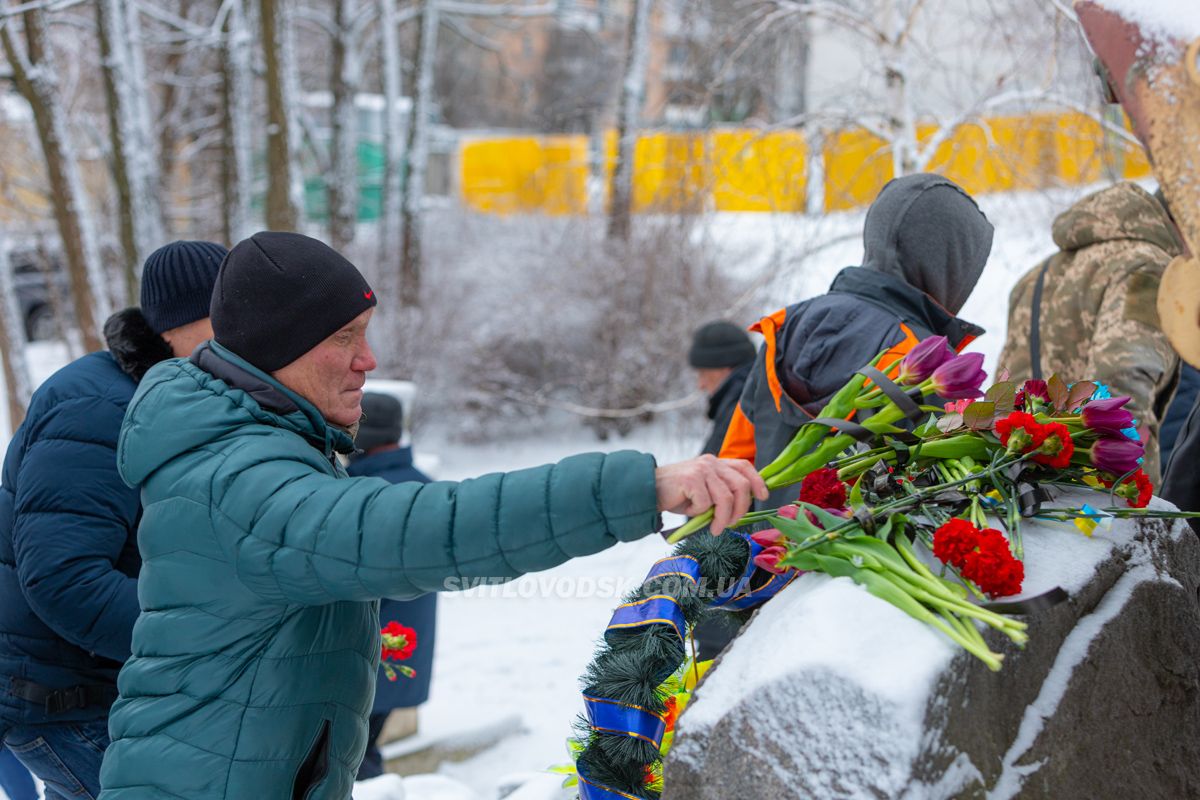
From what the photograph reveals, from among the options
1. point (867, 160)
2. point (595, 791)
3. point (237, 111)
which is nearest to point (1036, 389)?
point (595, 791)

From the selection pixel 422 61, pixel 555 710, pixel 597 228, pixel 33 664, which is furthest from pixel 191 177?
pixel 33 664

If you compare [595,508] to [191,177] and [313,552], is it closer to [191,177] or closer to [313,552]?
[313,552]

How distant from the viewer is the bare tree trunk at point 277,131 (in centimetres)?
823

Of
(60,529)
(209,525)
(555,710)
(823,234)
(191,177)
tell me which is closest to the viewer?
(209,525)

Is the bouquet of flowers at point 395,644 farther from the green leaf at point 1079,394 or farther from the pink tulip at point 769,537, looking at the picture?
the green leaf at point 1079,394

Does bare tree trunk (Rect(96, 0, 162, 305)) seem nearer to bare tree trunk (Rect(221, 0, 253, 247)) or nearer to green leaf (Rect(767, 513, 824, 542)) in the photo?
bare tree trunk (Rect(221, 0, 253, 247))

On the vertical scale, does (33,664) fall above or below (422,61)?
below

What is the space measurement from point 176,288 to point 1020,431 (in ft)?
6.29

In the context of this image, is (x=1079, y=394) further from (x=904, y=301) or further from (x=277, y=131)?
(x=277, y=131)

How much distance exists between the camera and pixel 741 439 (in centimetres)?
267

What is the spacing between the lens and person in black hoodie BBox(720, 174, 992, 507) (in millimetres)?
2443

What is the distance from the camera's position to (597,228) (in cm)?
1163

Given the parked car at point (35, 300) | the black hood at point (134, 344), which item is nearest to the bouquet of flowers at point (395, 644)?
the black hood at point (134, 344)

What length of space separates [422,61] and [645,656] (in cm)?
1247
